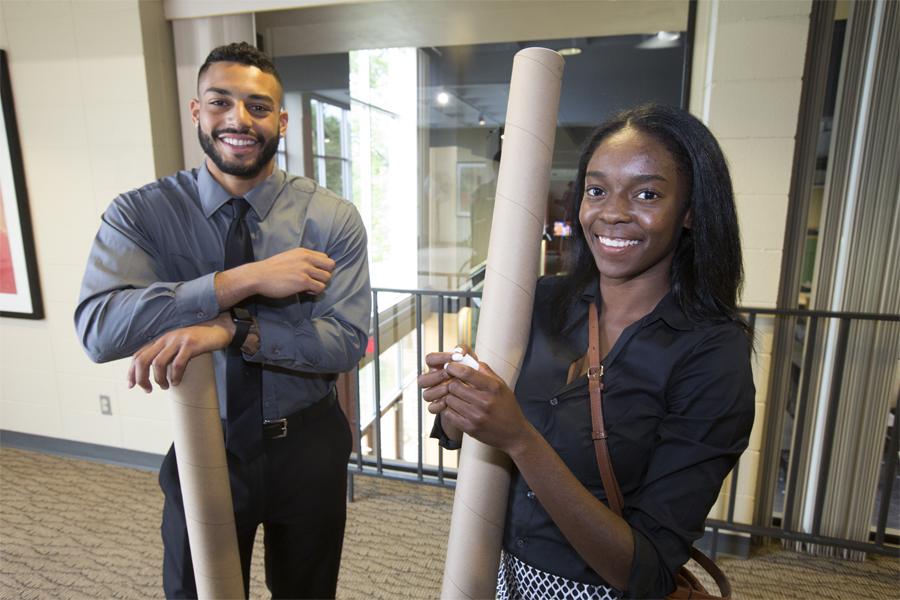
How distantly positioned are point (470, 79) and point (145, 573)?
2.60m

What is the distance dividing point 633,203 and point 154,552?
96.9 inches

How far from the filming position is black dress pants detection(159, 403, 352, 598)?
4.03 feet

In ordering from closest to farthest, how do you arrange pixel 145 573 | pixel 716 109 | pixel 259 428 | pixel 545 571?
pixel 545 571
pixel 259 428
pixel 716 109
pixel 145 573

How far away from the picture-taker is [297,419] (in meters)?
1.31

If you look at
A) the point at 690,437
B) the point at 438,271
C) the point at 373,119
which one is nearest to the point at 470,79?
the point at 373,119

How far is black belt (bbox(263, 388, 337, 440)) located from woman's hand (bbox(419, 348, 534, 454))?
709 millimetres

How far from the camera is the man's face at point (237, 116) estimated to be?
1.19 m

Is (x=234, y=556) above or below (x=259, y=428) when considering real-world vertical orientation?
below

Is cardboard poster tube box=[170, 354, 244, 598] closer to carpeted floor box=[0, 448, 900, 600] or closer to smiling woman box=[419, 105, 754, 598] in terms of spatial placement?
smiling woman box=[419, 105, 754, 598]

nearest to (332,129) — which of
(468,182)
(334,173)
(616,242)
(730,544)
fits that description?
(334,173)

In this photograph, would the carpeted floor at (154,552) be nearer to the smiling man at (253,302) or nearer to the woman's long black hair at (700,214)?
the smiling man at (253,302)

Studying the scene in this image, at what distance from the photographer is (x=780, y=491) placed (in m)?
2.55

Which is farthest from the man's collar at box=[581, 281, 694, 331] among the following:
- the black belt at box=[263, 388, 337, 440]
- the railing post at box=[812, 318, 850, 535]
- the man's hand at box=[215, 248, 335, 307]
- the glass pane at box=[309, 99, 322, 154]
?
the glass pane at box=[309, 99, 322, 154]

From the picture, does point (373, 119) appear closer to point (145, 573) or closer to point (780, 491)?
point (145, 573)
